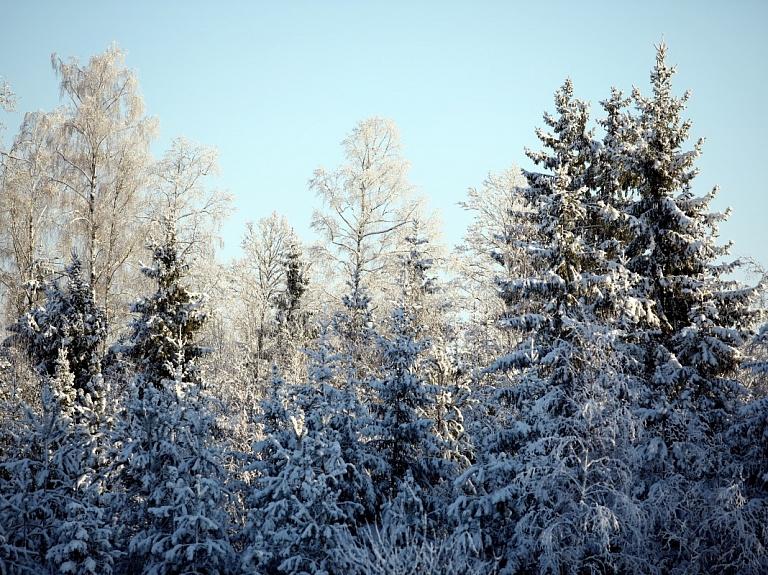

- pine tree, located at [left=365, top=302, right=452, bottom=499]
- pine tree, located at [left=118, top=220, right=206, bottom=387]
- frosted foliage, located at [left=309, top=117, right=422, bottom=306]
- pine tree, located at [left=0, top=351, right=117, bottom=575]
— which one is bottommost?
pine tree, located at [left=0, top=351, right=117, bottom=575]

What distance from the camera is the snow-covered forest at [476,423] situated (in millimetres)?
11000

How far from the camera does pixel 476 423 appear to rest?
15.6m

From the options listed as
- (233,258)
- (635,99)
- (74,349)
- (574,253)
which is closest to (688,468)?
(574,253)

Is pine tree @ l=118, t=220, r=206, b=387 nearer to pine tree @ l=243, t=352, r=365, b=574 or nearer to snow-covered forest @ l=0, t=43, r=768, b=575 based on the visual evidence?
snow-covered forest @ l=0, t=43, r=768, b=575

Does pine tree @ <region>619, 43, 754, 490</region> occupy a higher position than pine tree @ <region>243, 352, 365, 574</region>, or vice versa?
pine tree @ <region>619, 43, 754, 490</region>

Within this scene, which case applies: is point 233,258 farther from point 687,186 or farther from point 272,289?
point 687,186

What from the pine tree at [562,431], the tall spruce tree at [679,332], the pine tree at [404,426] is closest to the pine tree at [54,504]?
the pine tree at [404,426]

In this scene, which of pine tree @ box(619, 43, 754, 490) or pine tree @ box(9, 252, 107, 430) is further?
pine tree @ box(9, 252, 107, 430)

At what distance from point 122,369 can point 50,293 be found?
13.6 ft

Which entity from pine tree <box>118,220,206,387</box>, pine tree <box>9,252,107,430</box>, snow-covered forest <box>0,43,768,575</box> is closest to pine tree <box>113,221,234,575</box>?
snow-covered forest <box>0,43,768,575</box>

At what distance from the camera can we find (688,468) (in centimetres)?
1340

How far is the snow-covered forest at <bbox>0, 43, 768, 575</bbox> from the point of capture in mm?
11000

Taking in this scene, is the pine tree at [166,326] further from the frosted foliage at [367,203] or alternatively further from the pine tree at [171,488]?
the frosted foliage at [367,203]

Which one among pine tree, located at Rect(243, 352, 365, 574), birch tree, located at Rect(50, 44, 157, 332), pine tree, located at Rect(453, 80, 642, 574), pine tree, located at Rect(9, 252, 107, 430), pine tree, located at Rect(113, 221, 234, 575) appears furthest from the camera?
birch tree, located at Rect(50, 44, 157, 332)
